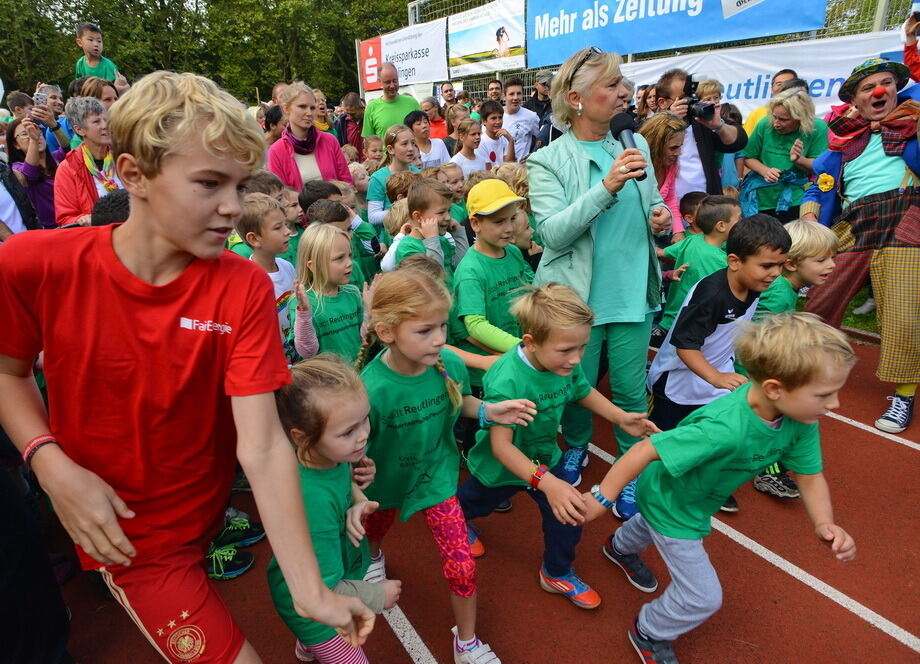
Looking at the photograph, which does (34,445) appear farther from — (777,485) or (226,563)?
(777,485)

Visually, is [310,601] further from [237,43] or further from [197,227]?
[237,43]

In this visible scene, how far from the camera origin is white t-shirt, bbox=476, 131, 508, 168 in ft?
23.9

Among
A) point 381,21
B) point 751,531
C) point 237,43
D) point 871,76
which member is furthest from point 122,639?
point 381,21

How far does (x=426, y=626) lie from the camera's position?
9.07 feet

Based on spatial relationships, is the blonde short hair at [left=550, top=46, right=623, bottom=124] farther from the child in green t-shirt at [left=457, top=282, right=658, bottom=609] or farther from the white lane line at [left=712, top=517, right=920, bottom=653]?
the white lane line at [left=712, top=517, right=920, bottom=653]

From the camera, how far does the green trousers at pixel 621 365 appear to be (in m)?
3.24

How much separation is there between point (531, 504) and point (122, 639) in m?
2.32

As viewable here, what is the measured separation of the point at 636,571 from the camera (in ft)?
9.62

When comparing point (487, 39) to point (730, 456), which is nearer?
point (730, 456)

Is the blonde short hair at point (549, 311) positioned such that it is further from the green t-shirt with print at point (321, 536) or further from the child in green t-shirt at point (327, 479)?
the green t-shirt with print at point (321, 536)

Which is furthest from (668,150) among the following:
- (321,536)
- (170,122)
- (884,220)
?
(170,122)

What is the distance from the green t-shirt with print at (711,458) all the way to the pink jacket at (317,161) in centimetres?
434

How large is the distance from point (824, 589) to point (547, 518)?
4.88ft

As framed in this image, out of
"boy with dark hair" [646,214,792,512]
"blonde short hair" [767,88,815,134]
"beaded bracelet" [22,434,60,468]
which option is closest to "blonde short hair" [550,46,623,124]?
"boy with dark hair" [646,214,792,512]
